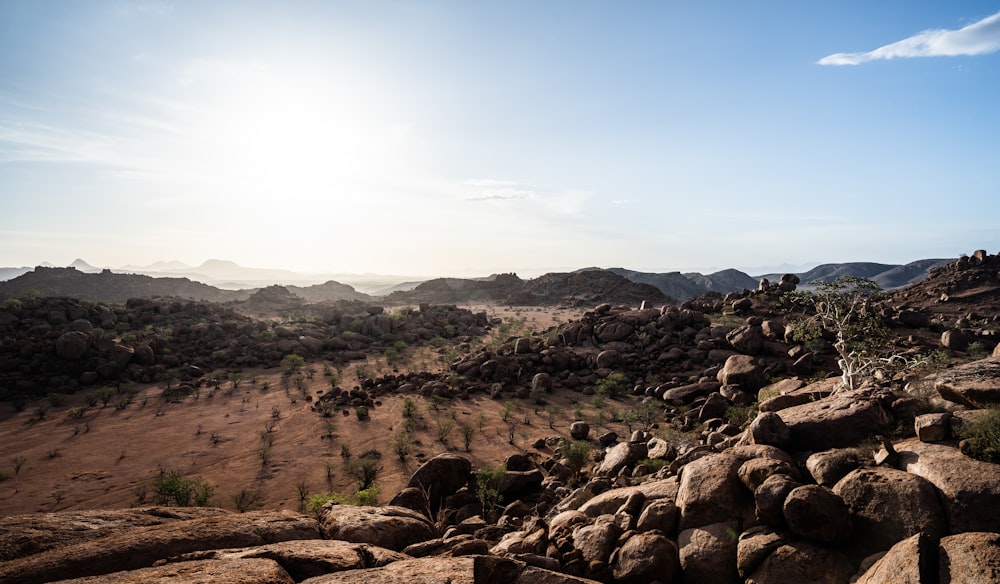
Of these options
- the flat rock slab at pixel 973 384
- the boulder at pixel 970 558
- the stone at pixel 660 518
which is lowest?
the stone at pixel 660 518

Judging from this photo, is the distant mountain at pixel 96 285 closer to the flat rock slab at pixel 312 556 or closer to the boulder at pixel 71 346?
the boulder at pixel 71 346

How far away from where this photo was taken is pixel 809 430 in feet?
25.7

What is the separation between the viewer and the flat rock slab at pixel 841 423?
7.51 metres

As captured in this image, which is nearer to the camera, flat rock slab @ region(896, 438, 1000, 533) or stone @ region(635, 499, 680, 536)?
flat rock slab @ region(896, 438, 1000, 533)

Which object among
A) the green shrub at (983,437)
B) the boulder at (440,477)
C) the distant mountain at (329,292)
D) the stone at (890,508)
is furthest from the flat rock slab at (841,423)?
the distant mountain at (329,292)

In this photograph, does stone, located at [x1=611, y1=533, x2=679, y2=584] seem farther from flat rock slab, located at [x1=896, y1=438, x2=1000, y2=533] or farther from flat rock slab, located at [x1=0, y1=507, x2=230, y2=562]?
flat rock slab, located at [x1=0, y1=507, x2=230, y2=562]

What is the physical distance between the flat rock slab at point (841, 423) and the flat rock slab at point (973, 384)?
36.9 inches

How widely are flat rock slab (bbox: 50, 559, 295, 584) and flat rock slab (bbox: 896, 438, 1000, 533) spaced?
820 cm

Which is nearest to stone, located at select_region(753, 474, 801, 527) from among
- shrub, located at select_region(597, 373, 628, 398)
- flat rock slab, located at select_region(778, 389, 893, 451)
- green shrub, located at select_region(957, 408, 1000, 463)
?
flat rock slab, located at select_region(778, 389, 893, 451)

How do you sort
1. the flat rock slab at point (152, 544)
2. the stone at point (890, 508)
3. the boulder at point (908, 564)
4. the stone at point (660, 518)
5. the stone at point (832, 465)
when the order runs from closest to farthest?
1. the boulder at point (908, 564)
2. the flat rock slab at point (152, 544)
3. the stone at point (890, 508)
4. the stone at point (832, 465)
5. the stone at point (660, 518)

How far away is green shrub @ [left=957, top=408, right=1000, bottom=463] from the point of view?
5738mm

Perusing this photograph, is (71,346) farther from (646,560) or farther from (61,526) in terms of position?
(646,560)

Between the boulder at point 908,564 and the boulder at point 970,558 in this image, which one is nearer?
the boulder at point 970,558

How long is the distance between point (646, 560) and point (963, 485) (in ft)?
13.5
